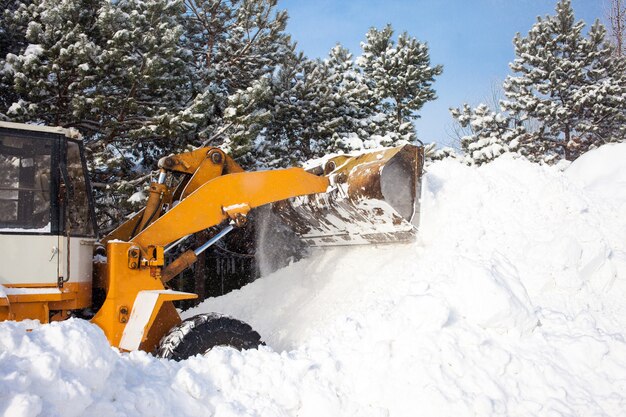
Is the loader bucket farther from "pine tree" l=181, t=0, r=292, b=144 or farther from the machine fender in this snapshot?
"pine tree" l=181, t=0, r=292, b=144

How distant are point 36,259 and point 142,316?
92 centimetres

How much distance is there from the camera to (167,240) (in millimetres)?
4836

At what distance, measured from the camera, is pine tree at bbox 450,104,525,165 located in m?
18.1

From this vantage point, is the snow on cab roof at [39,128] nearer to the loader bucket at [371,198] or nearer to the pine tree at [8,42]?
the loader bucket at [371,198]

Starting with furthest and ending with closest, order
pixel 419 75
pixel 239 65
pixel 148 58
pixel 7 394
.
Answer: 1. pixel 419 75
2. pixel 239 65
3. pixel 148 58
4. pixel 7 394

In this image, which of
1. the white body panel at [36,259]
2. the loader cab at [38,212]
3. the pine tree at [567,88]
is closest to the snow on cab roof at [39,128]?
the loader cab at [38,212]

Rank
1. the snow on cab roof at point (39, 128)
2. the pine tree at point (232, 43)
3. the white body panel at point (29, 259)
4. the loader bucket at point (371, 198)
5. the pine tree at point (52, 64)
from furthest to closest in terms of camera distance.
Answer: the pine tree at point (232, 43) → the pine tree at point (52, 64) → the loader bucket at point (371, 198) → the snow on cab roof at point (39, 128) → the white body panel at point (29, 259)

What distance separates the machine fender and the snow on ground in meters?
0.81

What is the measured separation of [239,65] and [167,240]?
855 cm

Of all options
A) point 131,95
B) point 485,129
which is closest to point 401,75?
point 485,129

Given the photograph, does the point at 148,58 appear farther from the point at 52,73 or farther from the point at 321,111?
the point at 321,111

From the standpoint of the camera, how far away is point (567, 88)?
1808 centimetres

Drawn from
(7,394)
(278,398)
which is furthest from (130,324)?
(7,394)

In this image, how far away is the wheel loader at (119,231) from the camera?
395 cm
